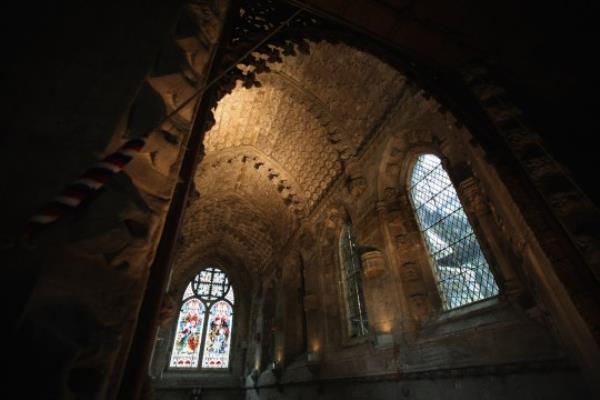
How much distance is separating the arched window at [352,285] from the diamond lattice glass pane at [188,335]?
847 cm

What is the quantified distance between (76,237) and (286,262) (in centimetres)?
837

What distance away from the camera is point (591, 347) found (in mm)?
1849

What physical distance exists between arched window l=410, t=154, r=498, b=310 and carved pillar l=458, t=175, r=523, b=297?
0.95 feet

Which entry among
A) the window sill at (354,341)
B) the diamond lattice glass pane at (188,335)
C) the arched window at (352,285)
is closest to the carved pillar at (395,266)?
the arched window at (352,285)

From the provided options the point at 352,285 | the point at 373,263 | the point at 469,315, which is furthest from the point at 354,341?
the point at 469,315

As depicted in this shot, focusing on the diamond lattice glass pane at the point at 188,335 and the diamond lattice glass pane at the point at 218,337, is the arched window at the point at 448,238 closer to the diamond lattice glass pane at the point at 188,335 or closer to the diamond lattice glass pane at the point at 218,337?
the diamond lattice glass pane at the point at 218,337

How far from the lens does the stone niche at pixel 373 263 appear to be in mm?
5105

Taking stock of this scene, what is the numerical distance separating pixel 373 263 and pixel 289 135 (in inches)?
157

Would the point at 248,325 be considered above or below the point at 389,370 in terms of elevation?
above

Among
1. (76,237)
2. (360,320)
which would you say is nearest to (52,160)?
(76,237)

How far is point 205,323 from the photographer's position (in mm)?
12430

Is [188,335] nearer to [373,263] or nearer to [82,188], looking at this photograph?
[373,263]

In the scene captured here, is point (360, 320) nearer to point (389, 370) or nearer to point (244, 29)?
point (389, 370)

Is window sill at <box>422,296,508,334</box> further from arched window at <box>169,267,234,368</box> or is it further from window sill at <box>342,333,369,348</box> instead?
arched window at <box>169,267,234,368</box>
